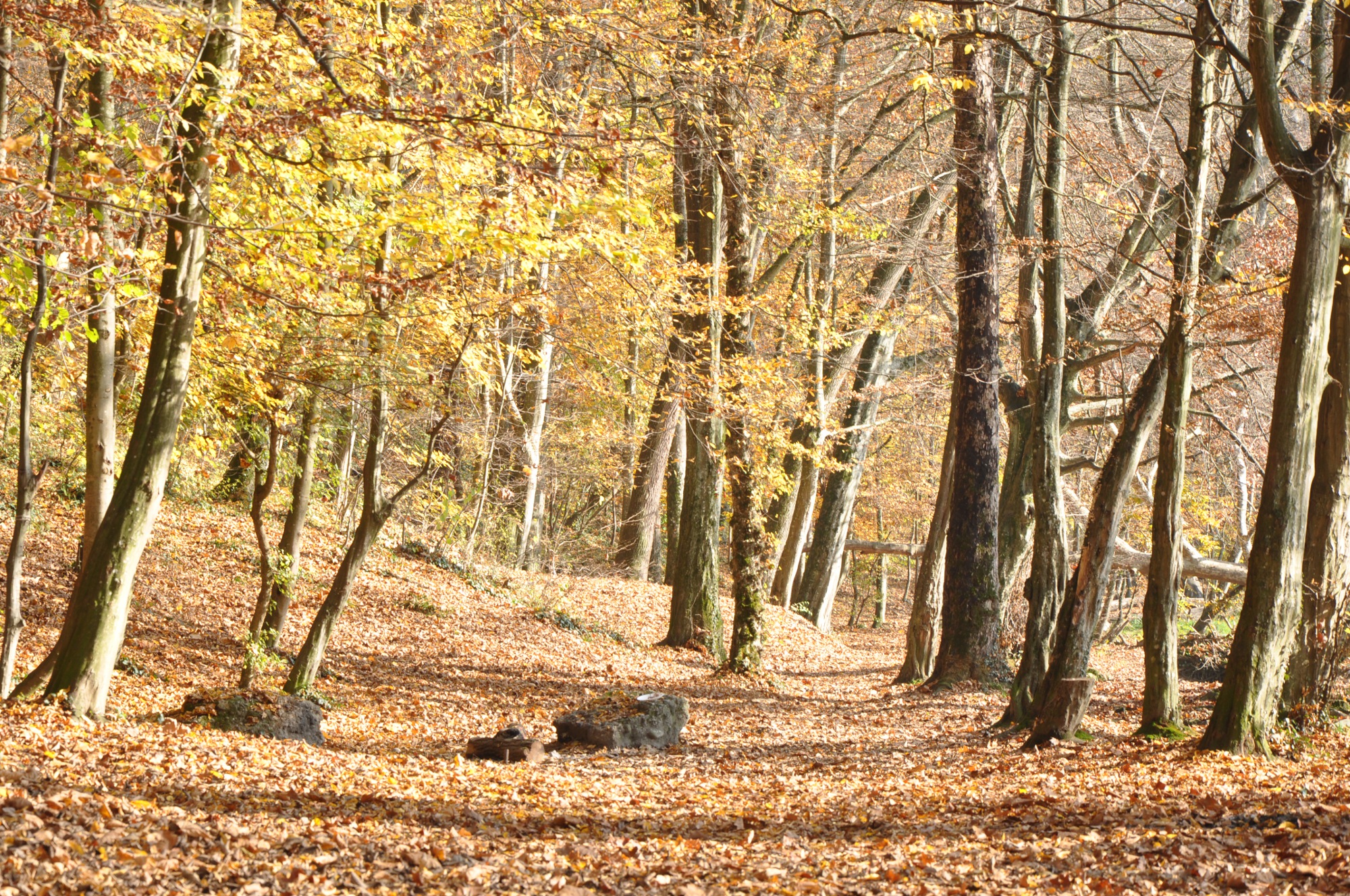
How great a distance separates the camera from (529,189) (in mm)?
7211

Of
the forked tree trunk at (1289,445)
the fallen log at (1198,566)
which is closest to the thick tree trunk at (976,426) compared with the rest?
the fallen log at (1198,566)

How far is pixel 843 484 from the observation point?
19.7 meters

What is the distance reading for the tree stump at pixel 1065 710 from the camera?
8.36 metres

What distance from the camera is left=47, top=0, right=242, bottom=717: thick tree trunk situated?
6.99 meters

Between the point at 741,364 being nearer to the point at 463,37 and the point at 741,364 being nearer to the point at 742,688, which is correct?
the point at 742,688

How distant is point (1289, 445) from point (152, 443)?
24.9ft

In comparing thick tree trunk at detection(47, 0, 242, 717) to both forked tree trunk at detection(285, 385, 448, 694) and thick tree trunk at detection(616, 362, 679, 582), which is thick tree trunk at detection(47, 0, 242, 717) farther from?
thick tree trunk at detection(616, 362, 679, 582)

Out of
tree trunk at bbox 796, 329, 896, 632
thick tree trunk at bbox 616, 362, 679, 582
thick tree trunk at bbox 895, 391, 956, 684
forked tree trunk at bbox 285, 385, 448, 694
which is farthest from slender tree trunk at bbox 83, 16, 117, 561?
tree trunk at bbox 796, 329, 896, 632

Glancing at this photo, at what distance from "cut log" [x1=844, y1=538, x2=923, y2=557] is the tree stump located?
37.5ft

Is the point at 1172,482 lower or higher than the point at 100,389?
higher

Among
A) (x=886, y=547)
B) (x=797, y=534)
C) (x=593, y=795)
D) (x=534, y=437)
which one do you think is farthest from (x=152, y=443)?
(x=886, y=547)

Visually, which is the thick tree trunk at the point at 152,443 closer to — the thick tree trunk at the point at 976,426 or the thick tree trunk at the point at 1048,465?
the thick tree trunk at the point at 1048,465

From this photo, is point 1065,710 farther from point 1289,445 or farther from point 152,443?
point 152,443

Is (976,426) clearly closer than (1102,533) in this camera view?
No
